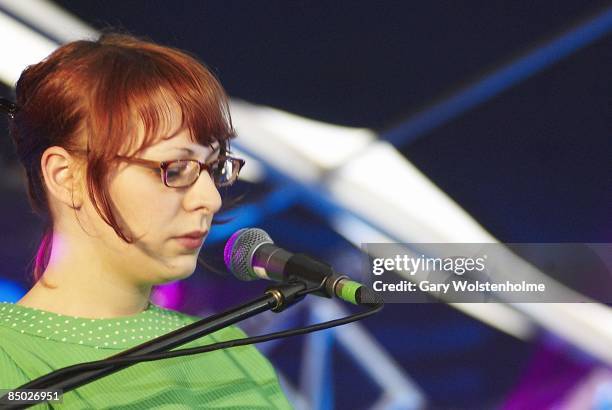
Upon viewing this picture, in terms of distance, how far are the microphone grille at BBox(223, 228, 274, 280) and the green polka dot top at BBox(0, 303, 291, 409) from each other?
23 cm

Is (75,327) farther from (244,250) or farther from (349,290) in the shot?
(349,290)

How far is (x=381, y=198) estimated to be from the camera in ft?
7.15

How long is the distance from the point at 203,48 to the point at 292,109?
29 centimetres

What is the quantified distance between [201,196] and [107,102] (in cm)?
20

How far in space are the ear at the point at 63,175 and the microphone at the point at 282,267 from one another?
261 millimetres

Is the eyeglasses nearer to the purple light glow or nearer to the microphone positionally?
the microphone

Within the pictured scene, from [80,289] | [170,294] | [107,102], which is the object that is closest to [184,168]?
[107,102]

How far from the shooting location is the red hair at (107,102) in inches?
45.6

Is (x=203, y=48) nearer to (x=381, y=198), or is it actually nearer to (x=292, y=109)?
(x=292, y=109)

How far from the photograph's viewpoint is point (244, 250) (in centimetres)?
111

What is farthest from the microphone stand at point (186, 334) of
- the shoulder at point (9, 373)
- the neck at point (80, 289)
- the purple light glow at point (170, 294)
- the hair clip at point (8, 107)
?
the purple light glow at point (170, 294)

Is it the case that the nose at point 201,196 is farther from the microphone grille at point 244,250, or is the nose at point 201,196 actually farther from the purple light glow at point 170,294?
the purple light glow at point 170,294

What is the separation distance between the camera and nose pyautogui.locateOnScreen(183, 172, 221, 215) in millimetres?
1176

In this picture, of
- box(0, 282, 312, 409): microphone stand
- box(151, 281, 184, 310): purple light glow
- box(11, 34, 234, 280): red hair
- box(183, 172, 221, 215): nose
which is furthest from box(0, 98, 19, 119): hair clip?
box(151, 281, 184, 310): purple light glow
